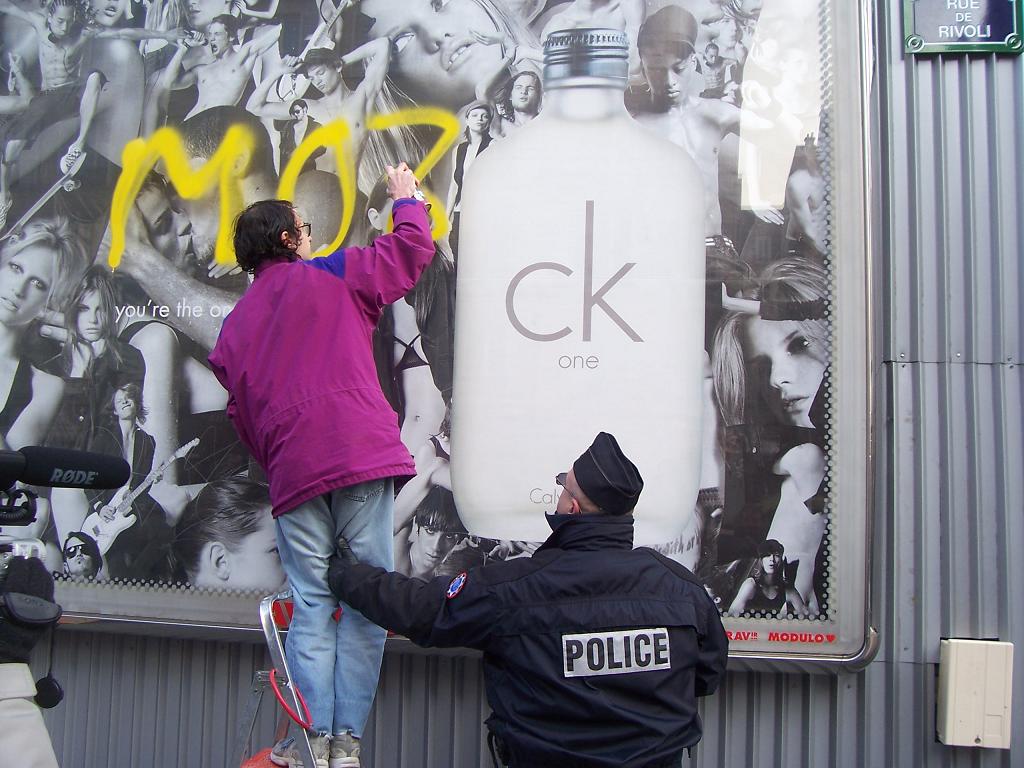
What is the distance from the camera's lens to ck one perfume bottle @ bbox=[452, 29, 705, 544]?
283cm

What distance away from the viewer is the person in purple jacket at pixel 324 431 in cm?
231

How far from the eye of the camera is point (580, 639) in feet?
6.48

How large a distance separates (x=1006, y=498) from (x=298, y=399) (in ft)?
7.43

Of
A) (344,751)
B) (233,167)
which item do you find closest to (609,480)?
(344,751)

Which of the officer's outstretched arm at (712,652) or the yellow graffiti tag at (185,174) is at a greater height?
the yellow graffiti tag at (185,174)

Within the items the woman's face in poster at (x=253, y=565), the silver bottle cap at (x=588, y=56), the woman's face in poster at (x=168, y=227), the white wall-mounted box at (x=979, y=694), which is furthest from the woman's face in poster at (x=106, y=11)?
the white wall-mounted box at (x=979, y=694)

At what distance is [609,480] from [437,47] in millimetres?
1767

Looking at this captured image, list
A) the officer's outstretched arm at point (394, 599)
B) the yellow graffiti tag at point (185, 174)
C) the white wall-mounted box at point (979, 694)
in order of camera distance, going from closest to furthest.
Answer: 1. the officer's outstretched arm at point (394, 599)
2. the white wall-mounted box at point (979, 694)
3. the yellow graffiti tag at point (185, 174)

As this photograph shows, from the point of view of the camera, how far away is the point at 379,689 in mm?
3004

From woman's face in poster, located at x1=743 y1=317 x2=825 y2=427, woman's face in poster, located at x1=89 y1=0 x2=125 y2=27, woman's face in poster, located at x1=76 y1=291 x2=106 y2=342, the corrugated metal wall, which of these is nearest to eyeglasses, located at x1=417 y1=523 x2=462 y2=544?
the corrugated metal wall

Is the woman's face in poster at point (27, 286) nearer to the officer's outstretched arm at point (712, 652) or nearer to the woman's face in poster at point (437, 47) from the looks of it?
the woman's face in poster at point (437, 47)

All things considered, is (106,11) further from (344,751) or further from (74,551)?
(344,751)

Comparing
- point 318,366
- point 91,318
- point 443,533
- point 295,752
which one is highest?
point 91,318

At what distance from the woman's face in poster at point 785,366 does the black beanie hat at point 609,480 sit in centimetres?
88
